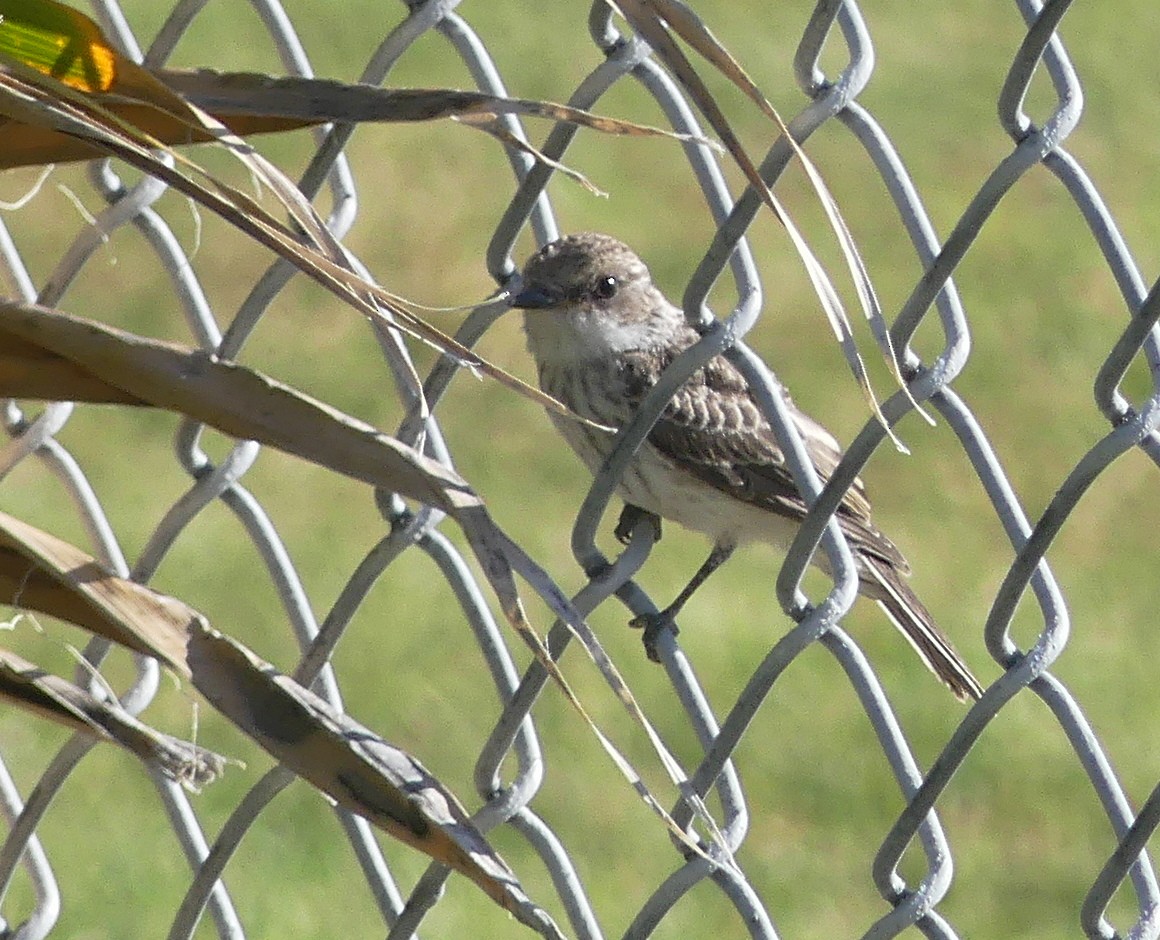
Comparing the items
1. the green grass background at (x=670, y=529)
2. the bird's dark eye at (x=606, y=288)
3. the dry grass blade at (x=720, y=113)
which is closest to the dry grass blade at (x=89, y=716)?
the dry grass blade at (x=720, y=113)

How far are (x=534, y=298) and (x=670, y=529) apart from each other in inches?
112

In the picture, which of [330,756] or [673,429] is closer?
[330,756]

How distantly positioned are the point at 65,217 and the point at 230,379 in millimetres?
6893

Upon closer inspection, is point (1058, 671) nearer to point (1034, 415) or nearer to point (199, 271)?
point (1034, 415)

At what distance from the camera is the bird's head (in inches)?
163

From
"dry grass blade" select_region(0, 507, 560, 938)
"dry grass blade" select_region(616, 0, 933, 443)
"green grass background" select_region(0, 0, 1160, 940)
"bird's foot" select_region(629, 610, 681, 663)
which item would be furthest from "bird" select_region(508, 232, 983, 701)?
"green grass background" select_region(0, 0, 1160, 940)

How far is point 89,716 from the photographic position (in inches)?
89.6

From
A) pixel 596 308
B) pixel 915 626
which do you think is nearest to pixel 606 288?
pixel 596 308

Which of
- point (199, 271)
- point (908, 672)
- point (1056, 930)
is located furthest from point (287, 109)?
point (199, 271)

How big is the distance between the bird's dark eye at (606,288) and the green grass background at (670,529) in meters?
1.77

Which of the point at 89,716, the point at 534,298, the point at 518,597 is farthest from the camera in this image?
the point at 534,298

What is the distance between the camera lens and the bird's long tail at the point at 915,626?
12.7 feet

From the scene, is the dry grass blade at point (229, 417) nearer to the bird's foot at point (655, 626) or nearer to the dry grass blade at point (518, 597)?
the dry grass blade at point (518, 597)

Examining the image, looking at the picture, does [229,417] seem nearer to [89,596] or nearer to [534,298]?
[89,596]
